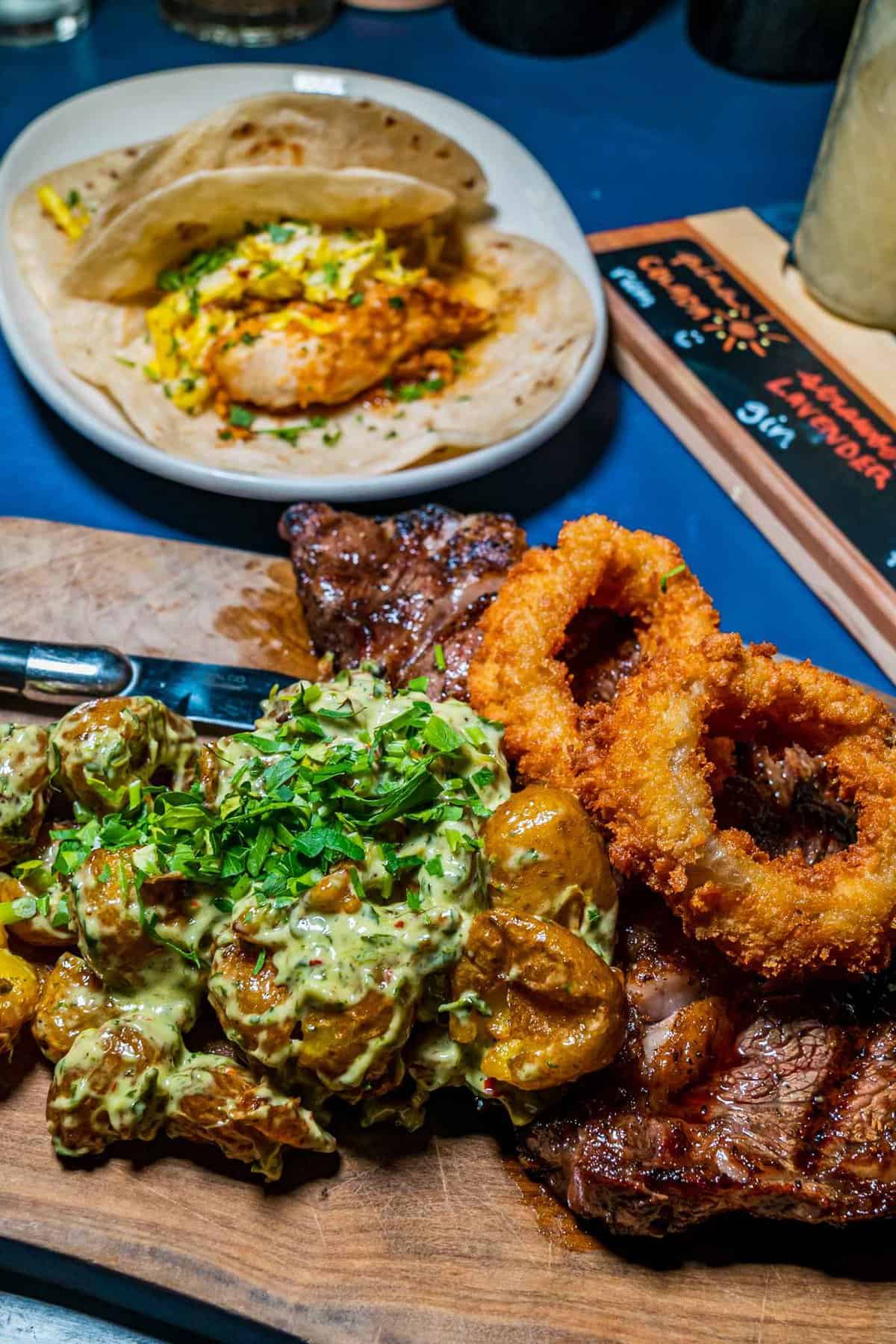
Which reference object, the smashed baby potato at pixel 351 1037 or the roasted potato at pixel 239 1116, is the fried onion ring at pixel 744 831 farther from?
the roasted potato at pixel 239 1116

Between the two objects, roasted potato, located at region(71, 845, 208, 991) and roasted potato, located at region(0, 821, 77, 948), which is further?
roasted potato, located at region(0, 821, 77, 948)

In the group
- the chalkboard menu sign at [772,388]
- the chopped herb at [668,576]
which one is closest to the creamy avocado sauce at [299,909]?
the chopped herb at [668,576]

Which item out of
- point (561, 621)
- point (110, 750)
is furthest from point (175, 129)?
point (110, 750)

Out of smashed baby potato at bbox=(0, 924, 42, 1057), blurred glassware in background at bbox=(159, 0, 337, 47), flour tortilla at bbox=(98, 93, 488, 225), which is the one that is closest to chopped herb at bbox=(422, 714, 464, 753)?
smashed baby potato at bbox=(0, 924, 42, 1057)

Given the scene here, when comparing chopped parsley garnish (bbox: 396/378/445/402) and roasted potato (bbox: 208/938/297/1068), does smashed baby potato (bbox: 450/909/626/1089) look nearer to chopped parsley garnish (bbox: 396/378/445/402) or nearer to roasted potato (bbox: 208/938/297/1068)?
roasted potato (bbox: 208/938/297/1068)

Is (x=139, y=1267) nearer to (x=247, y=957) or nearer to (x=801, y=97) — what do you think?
(x=247, y=957)

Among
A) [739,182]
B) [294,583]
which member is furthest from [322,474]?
[739,182]

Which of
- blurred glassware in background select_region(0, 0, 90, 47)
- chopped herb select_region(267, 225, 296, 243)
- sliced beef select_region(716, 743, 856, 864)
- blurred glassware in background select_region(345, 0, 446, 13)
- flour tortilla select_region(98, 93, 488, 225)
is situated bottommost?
sliced beef select_region(716, 743, 856, 864)

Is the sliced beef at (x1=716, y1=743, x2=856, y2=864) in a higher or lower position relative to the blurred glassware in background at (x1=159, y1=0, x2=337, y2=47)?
lower
